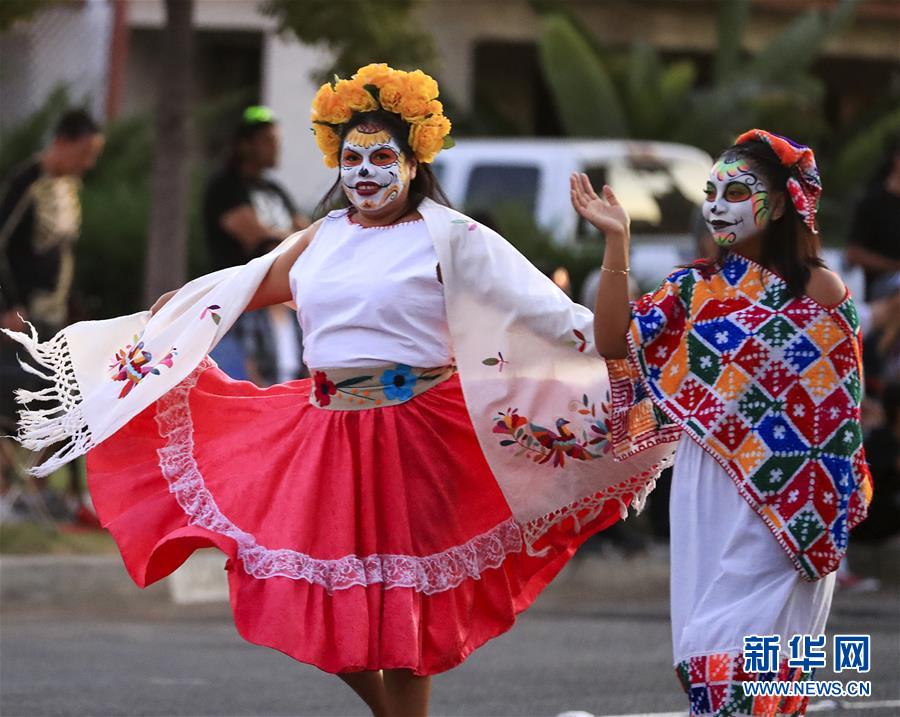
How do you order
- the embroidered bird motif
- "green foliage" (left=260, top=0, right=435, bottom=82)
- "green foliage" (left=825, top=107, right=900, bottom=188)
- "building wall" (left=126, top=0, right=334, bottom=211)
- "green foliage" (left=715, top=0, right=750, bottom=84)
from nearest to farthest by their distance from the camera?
the embroidered bird motif, "green foliage" (left=260, top=0, right=435, bottom=82), "building wall" (left=126, top=0, right=334, bottom=211), "green foliage" (left=825, top=107, right=900, bottom=188), "green foliage" (left=715, top=0, right=750, bottom=84)

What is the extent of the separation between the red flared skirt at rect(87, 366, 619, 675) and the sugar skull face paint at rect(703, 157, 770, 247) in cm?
98

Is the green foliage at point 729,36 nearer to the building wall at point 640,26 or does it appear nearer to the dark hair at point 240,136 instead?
the building wall at point 640,26

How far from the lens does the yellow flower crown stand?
6.32 metres

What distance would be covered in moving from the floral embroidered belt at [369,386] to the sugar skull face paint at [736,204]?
0.98 meters

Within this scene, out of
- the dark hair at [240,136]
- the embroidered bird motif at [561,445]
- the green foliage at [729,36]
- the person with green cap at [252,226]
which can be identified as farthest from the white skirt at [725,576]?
the green foliage at [729,36]

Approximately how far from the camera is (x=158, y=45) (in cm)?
2178

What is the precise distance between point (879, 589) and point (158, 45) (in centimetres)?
1263

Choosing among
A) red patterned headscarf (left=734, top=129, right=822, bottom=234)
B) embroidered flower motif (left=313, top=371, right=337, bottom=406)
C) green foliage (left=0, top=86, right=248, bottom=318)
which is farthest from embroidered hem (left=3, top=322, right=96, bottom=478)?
green foliage (left=0, top=86, right=248, bottom=318)

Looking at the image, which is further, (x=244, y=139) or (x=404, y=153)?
(x=244, y=139)

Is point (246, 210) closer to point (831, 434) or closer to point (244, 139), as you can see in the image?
point (244, 139)

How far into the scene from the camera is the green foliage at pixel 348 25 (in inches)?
460

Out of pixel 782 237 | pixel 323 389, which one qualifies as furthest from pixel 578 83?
pixel 782 237

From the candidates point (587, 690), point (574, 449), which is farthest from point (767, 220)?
point (587, 690)

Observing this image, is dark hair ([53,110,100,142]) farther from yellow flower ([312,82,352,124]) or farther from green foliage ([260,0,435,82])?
yellow flower ([312,82,352,124])
